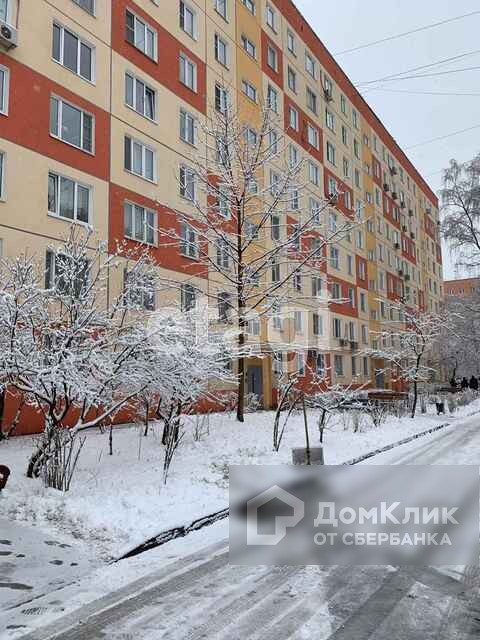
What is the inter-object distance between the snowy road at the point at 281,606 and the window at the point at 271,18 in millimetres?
31154

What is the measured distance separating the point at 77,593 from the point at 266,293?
12719 millimetres

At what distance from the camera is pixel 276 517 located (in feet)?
23.9

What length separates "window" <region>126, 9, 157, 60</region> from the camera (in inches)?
832

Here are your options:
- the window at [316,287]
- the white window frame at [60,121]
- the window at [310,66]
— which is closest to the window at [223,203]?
the white window frame at [60,121]

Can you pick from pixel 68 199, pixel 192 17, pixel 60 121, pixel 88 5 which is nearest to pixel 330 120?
pixel 192 17

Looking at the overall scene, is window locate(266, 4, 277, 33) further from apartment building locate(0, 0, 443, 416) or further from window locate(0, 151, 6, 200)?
window locate(0, 151, 6, 200)

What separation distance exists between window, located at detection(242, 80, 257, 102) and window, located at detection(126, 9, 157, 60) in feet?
21.3

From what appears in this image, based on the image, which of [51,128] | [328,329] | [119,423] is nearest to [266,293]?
[119,423]

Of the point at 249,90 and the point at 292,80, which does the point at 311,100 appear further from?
the point at 249,90

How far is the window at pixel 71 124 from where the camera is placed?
17812mm

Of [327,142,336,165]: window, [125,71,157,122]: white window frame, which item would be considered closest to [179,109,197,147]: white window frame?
[125,71,157,122]: white window frame

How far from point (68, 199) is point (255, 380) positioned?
12.7 meters

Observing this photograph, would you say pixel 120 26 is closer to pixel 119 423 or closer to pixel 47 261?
pixel 47 261

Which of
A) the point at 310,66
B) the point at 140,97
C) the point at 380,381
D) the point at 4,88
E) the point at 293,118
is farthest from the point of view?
the point at 380,381
